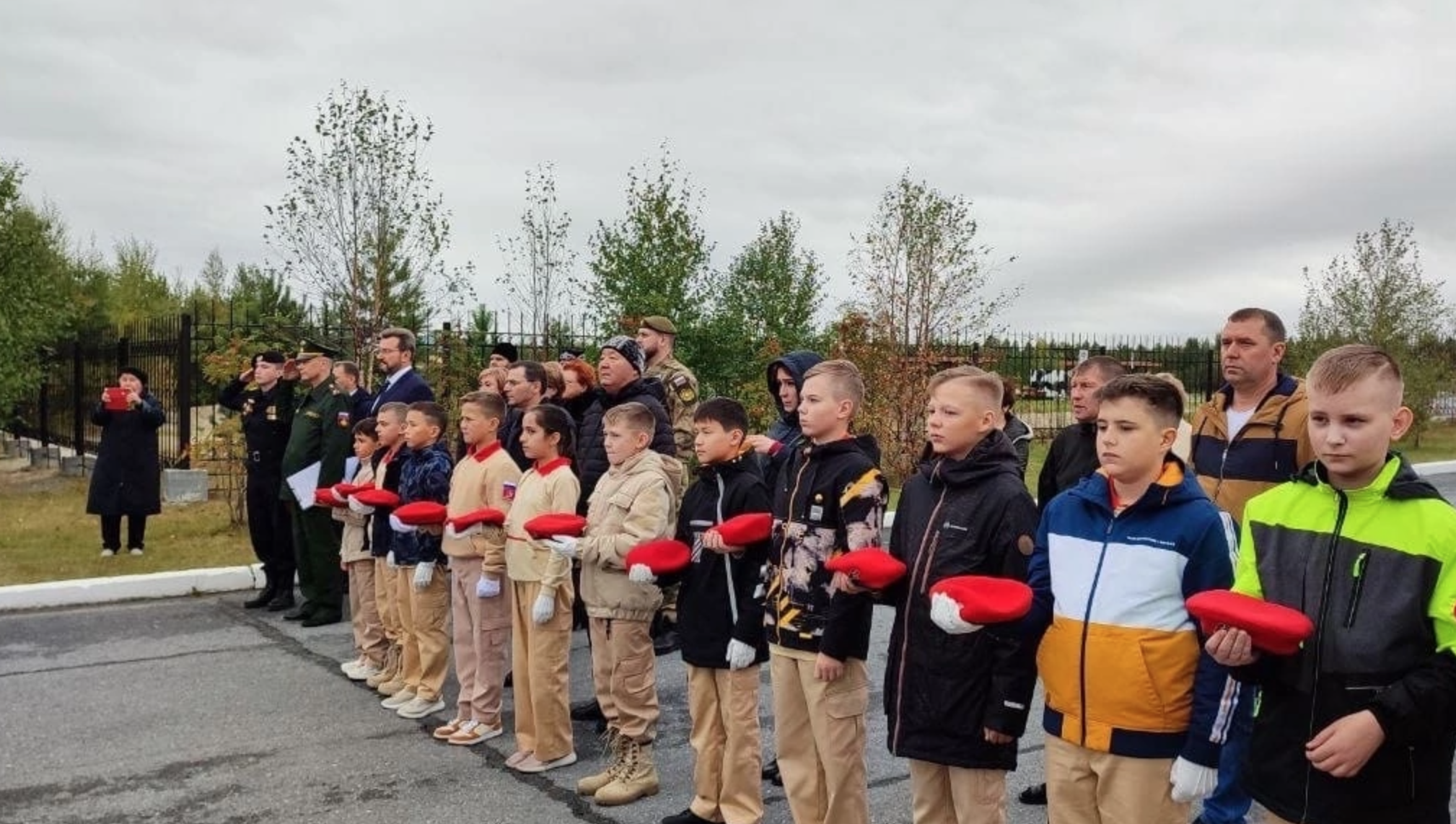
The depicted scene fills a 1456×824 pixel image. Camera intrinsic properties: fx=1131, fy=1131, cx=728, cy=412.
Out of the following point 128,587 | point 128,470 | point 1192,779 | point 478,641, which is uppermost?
point 128,470

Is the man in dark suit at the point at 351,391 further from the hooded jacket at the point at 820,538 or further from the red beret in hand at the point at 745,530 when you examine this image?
the hooded jacket at the point at 820,538

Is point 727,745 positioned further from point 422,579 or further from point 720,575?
point 422,579

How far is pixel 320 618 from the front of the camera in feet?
26.6

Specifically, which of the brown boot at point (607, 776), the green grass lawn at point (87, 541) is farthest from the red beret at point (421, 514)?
the green grass lawn at point (87, 541)

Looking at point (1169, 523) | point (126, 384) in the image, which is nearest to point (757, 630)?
point (1169, 523)

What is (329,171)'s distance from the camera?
44.8 feet

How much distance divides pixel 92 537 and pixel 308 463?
4.90 m

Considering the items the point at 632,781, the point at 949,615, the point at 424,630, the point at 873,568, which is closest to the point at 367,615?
the point at 424,630

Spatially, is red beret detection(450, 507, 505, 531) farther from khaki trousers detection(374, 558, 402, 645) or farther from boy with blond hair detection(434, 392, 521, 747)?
khaki trousers detection(374, 558, 402, 645)

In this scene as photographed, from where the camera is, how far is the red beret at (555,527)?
15.9 ft

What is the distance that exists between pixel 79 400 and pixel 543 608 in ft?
53.3

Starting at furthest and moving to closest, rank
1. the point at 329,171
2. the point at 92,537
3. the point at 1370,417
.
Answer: the point at 329,171, the point at 92,537, the point at 1370,417

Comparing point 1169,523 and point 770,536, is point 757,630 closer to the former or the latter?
point 770,536

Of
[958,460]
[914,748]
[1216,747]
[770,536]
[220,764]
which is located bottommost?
[220,764]
